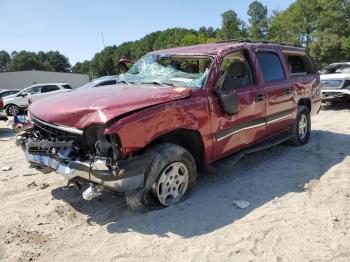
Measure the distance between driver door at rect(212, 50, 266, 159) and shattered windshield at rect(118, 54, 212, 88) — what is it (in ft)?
0.90

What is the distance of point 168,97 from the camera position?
461 centimetres

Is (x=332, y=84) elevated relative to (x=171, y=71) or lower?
lower

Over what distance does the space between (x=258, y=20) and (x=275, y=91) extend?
5726 cm

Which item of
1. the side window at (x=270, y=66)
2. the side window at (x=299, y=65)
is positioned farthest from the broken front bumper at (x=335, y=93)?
the side window at (x=270, y=66)

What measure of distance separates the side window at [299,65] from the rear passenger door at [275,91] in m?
0.53

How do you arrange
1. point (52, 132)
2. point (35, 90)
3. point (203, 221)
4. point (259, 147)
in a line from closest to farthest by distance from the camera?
1. point (203, 221)
2. point (52, 132)
3. point (259, 147)
4. point (35, 90)

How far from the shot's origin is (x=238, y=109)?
542cm

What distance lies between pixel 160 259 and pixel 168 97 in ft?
5.94

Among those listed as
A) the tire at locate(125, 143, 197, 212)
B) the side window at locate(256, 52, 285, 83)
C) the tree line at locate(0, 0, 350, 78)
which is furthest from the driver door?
the tree line at locate(0, 0, 350, 78)

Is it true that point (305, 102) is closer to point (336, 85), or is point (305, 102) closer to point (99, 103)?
point (99, 103)

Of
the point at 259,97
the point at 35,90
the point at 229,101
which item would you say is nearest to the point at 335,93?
the point at 259,97

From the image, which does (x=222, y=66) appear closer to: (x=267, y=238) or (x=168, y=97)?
(x=168, y=97)

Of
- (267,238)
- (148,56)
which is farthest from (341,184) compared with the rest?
(148,56)

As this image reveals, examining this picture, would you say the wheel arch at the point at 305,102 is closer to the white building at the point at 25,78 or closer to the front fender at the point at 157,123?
the front fender at the point at 157,123
